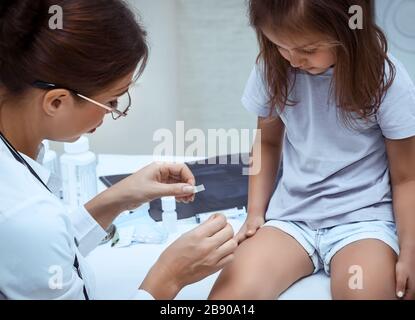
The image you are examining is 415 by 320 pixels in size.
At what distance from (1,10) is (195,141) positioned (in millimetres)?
1266

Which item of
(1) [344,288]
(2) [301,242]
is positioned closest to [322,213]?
(2) [301,242]

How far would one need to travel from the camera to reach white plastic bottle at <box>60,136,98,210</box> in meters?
1.29

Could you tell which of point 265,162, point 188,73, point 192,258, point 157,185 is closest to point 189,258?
point 192,258

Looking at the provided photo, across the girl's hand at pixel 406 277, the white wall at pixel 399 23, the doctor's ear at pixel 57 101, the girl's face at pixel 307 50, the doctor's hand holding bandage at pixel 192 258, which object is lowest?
the girl's hand at pixel 406 277

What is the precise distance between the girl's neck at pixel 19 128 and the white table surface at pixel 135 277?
36 centimetres

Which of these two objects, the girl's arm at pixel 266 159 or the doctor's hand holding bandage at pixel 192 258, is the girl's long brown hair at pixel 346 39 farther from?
the doctor's hand holding bandage at pixel 192 258

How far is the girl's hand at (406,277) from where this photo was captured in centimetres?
92

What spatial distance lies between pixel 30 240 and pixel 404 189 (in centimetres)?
75

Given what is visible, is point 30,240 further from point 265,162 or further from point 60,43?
point 265,162

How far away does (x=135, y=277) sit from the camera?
3.51ft

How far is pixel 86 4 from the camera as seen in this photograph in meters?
0.75

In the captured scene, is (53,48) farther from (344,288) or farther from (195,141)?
(195,141)

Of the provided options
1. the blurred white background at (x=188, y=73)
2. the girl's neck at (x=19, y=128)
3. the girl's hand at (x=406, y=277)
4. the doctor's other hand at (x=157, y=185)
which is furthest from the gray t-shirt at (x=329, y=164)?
the blurred white background at (x=188, y=73)

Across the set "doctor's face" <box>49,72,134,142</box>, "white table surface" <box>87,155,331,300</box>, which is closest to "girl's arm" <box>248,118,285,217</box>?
"white table surface" <box>87,155,331,300</box>
